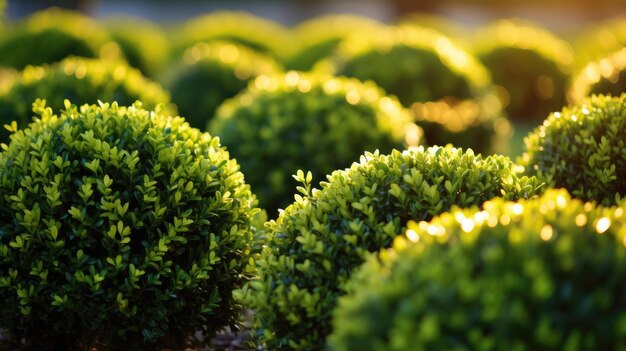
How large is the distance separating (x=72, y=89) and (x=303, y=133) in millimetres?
2379

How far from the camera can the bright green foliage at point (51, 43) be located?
14.8 m

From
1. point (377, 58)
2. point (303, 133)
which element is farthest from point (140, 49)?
point (303, 133)

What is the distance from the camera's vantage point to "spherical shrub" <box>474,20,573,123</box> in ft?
60.0

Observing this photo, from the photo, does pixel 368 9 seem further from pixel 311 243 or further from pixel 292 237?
pixel 311 243

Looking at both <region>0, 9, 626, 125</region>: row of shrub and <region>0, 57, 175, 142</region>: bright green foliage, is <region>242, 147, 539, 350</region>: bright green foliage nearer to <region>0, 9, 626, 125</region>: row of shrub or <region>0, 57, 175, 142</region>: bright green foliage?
<region>0, 57, 175, 142</region>: bright green foliage

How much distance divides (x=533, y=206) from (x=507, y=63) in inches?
613

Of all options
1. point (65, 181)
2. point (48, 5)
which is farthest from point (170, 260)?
point (48, 5)

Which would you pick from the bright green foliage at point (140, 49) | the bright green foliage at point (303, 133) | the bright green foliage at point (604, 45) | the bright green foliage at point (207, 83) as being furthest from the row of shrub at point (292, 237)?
the bright green foliage at point (140, 49)

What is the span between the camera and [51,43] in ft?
48.8

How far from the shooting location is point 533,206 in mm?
3498

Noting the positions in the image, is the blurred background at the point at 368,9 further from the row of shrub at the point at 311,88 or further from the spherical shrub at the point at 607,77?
the spherical shrub at the point at 607,77

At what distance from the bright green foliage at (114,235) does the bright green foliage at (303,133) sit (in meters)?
2.47

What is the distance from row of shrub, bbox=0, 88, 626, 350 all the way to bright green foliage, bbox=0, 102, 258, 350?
0.04 feet

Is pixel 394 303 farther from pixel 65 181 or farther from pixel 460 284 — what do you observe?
pixel 65 181
